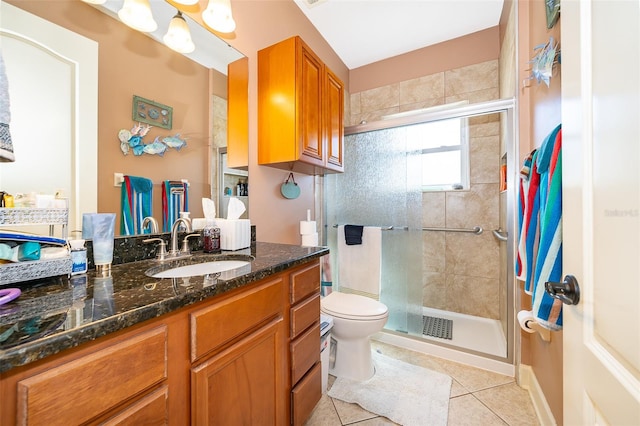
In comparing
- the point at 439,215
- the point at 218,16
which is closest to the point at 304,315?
the point at 218,16

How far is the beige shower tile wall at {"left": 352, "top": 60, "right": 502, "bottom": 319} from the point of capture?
2342 mm

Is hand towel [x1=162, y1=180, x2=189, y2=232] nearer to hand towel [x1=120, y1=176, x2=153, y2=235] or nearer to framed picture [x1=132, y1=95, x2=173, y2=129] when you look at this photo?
hand towel [x1=120, y1=176, x2=153, y2=235]

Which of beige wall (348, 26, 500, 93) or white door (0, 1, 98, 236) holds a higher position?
beige wall (348, 26, 500, 93)

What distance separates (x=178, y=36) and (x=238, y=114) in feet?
1.42

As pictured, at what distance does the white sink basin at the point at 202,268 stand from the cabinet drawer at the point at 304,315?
0.29 metres

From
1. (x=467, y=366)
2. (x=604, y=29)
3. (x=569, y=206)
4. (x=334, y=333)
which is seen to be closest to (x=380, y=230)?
(x=334, y=333)

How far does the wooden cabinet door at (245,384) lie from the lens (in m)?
0.69

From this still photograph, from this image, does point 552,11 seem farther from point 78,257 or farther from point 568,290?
point 78,257

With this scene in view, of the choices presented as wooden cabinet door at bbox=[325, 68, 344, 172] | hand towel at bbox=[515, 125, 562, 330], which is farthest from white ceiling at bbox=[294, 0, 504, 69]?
hand towel at bbox=[515, 125, 562, 330]

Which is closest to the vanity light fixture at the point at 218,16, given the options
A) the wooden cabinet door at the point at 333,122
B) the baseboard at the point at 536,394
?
the wooden cabinet door at the point at 333,122

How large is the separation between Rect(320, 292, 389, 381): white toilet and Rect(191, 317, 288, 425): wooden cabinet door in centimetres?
67

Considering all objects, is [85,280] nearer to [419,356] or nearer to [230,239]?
[230,239]

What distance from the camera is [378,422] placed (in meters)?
1.33

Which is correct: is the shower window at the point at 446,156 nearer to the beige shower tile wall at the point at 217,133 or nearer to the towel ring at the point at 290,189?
the towel ring at the point at 290,189
